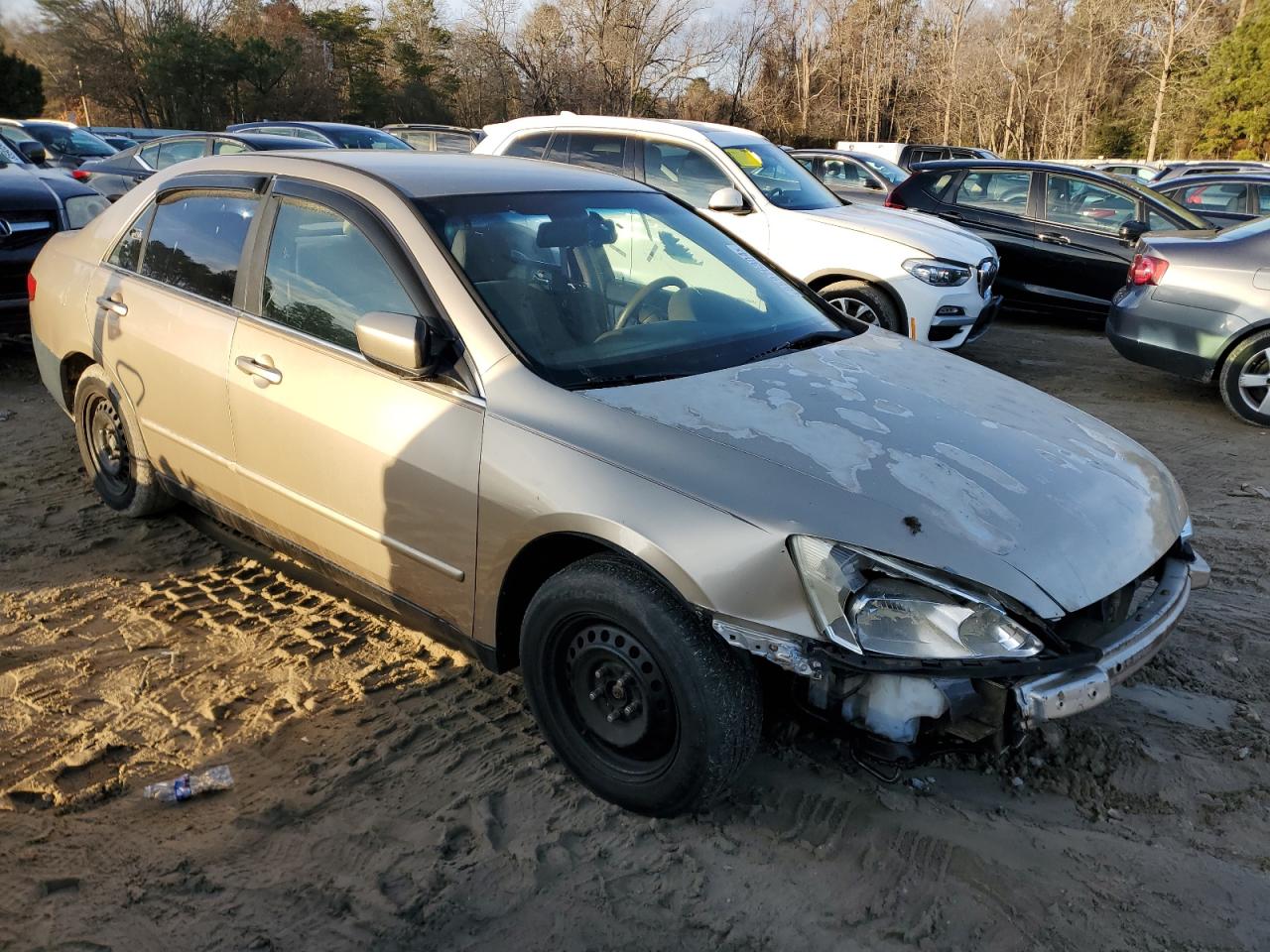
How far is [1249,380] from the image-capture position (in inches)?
260

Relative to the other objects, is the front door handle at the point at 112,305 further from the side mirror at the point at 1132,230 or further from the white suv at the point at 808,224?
the side mirror at the point at 1132,230

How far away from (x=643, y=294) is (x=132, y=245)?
7.92ft

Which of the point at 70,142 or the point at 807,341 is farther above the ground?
the point at 70,142

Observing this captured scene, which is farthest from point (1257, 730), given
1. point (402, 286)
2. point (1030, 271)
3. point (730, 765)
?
point (1030, 271)

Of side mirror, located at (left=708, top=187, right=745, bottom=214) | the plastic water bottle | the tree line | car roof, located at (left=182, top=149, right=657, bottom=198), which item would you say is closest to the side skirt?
the plastic water bottle

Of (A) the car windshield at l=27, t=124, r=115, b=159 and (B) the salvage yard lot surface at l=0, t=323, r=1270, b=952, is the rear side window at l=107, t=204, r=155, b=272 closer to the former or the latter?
(B) the salvage yard lot surface at l=0, t=323, r=1270, b=952

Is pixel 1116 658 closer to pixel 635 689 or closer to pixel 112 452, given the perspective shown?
pixel 635 689

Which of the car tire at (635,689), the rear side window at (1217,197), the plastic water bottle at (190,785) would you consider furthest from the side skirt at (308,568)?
the rear side window at (1217,197)

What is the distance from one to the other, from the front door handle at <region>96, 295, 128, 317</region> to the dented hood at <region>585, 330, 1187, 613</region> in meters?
2.51

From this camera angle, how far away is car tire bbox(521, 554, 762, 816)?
8.05 ft

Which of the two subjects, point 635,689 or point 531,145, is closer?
point 635,689

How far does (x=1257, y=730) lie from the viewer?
3.11 metres

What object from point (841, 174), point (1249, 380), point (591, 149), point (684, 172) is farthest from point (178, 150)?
point (1249, 380)

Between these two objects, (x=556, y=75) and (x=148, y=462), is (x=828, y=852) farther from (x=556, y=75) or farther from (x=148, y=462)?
(x=556, y=75)
